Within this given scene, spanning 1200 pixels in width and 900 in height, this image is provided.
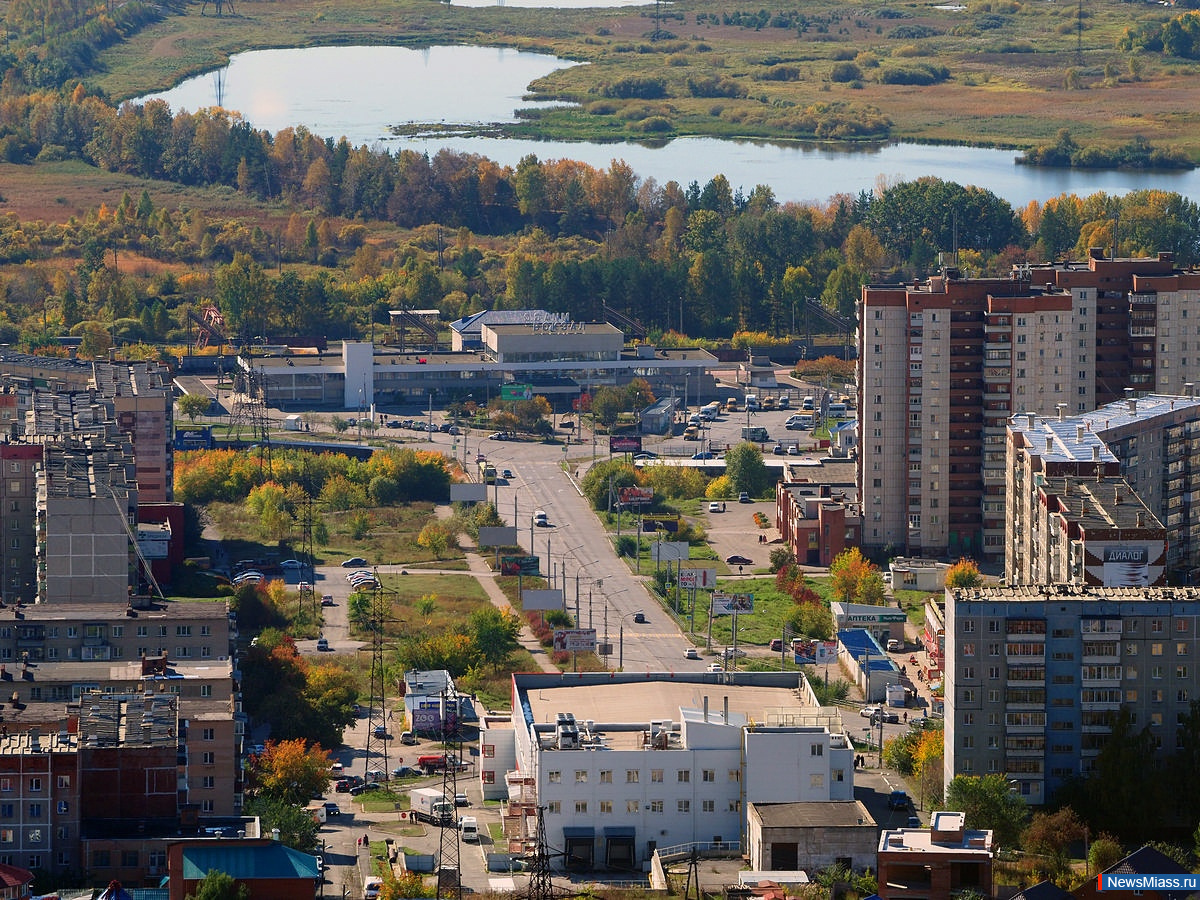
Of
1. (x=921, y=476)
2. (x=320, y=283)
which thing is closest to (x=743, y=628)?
(x=921, y=476)

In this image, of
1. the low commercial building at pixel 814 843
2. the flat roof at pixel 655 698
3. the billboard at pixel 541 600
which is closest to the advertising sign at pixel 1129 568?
the flat roof at pixel 655 698

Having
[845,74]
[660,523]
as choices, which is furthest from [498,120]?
[660,523]

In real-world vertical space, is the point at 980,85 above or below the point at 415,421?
above

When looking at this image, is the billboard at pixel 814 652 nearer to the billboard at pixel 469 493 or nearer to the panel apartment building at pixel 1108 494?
the panel apartment building at pixel 1108 494

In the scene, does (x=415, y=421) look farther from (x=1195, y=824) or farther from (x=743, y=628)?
(x=1195, y=824)

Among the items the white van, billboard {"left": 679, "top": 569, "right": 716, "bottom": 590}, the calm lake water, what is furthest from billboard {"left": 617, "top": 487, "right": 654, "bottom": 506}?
the calm lake water

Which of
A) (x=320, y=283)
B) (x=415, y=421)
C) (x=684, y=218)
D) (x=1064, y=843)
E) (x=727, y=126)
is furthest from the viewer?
(x=727, y=126)

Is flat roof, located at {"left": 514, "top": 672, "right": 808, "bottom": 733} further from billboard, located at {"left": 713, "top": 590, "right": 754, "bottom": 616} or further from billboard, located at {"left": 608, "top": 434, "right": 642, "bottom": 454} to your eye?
billboard, located at {"left": 608, "top": 434, "right": 642, "bottom": 454}
